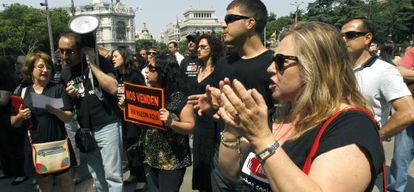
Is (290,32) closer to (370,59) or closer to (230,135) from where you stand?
(230,135)

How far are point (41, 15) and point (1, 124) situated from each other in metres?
59.4

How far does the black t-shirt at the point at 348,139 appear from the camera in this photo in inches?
52.9

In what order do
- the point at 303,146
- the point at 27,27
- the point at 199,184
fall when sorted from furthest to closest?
1. the point at 27,27
2. the point at 199,184
3. the point at 303,146

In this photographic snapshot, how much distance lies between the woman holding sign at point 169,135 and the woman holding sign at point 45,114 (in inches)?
40.0

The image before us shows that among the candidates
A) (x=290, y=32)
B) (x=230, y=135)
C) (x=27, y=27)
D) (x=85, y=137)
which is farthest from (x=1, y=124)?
(x=27, y=27)

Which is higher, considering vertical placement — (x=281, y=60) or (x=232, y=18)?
(x=232, y=18)

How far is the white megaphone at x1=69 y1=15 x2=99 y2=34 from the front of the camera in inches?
135

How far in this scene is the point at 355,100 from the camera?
160cm

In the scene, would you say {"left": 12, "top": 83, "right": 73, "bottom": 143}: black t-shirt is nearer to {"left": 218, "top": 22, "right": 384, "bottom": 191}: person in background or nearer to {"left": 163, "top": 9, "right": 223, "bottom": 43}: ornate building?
{"left": 218, "top": 22, "right": 384, "bottom": 191}: person in background

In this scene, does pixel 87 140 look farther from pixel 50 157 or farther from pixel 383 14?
pixel 383 14

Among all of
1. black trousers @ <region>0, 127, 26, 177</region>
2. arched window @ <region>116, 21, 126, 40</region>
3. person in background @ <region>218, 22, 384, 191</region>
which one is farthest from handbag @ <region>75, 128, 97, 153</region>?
arched window @ <region>116, 21, 126, 40</region>

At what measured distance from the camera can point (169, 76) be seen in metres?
3.51

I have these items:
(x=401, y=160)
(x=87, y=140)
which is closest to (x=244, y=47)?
(x=87, y=140)

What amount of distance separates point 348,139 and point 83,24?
9.41 feet
